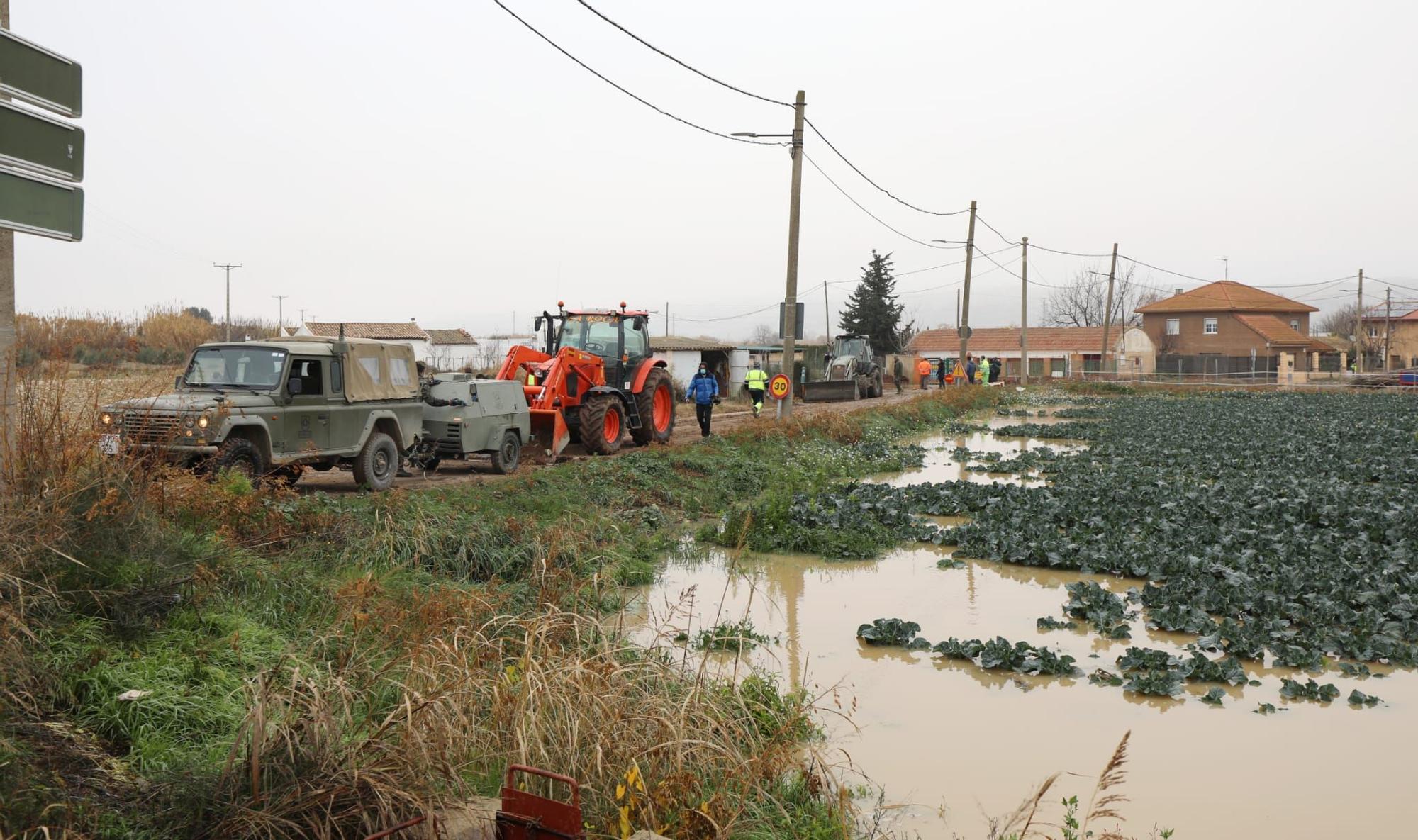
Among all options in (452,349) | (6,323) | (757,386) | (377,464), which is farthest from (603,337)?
(452,349)

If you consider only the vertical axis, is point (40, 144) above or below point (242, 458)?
above

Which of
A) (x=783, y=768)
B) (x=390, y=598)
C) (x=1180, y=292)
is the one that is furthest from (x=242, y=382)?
(x=1180, y=292)

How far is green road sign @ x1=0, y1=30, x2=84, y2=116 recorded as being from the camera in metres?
3.95

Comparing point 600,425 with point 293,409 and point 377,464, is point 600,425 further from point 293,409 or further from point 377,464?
point 293,409

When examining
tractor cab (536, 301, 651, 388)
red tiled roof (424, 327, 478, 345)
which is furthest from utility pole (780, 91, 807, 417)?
red tiled roof (424, 327, 478, 345)

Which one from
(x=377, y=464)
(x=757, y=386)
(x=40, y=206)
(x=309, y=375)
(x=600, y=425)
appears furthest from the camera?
(x=757, y=386)

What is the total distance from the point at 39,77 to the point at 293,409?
8.15m

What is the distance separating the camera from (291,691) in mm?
4637

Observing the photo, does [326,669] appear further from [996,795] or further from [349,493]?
[349,493]

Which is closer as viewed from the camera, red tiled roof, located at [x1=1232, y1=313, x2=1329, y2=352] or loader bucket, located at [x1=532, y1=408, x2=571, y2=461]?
loader bucket, located at [x1=532, y1=408, x2=571, y2=461]

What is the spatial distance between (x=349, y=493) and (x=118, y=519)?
6807 millimetres

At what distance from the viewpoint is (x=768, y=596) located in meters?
10.3

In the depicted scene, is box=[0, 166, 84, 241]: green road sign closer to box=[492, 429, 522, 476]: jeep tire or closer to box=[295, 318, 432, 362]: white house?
box=[492, 429, 522, 476]: jeep tire

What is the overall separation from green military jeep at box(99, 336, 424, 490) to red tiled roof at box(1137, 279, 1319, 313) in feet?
239
